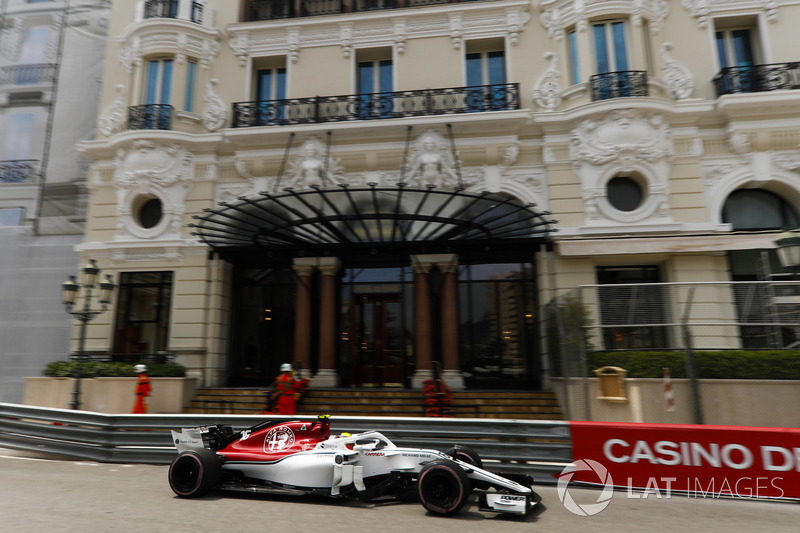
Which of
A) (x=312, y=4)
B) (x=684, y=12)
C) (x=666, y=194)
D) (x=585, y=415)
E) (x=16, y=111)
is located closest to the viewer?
(x=585, y=415)

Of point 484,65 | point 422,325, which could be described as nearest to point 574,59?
point 484,65

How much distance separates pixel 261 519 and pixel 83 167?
673 inches

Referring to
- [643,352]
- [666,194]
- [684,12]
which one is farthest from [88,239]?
[684,12]

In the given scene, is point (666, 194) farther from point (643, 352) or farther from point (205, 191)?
point (205, 191)

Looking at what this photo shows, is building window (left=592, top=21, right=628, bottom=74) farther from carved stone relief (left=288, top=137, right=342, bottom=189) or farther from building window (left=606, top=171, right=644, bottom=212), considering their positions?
carved stone relief (left=288, top=137, right=342, bottom=189)

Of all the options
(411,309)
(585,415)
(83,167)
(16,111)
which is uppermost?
(16,111)

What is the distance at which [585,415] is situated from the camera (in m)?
9.23

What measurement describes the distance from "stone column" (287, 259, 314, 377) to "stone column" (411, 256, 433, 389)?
324 centimetres

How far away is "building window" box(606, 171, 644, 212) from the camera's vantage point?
13977 millimetres

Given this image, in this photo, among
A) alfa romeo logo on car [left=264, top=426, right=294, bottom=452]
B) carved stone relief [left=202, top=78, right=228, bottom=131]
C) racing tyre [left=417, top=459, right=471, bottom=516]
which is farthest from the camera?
carved stone relief [left=202, top=78, right=228, bottom=131]

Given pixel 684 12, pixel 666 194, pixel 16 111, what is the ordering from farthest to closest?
pixel 16 111 → pixel 684 12 → pixel 666 194

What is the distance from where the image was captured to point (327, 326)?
1488cm

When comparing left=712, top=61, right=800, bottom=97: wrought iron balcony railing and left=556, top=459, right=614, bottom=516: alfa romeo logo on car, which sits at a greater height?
left=712, top=61, right=800, bottom=97: wrought iron balcony railing

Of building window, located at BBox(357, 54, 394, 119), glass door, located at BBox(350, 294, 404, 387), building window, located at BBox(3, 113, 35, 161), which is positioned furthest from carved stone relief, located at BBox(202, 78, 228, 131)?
building window, located at BBox(3, 113, 35, 161)
